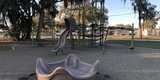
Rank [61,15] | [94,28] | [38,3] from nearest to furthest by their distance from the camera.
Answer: [94,28] < [38,3] < [61,15]

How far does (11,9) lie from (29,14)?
3.11 m

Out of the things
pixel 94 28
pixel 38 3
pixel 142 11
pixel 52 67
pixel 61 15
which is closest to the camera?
pixel 52 67

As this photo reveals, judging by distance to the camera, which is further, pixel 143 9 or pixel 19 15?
pixel 143 9

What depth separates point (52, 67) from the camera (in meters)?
5.01

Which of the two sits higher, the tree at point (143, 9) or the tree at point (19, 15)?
the tree at point (143, 9)

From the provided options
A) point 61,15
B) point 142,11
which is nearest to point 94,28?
point 142,11

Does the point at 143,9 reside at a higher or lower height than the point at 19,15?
higher

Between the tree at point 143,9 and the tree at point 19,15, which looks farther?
the tree at point 143,9

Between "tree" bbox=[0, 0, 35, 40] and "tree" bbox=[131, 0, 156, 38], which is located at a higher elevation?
"tree" bbox=[131, 0, 156, 38]

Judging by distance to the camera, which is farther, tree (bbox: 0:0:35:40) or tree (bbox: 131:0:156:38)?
tree (bbox: 131:0:156:38)

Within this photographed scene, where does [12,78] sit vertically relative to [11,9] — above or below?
below

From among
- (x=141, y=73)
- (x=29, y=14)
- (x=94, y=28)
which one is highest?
(x=29, y=14)

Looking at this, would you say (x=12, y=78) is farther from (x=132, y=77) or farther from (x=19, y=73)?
(x=132, y=77)

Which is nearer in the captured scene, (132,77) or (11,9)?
(132,77)
